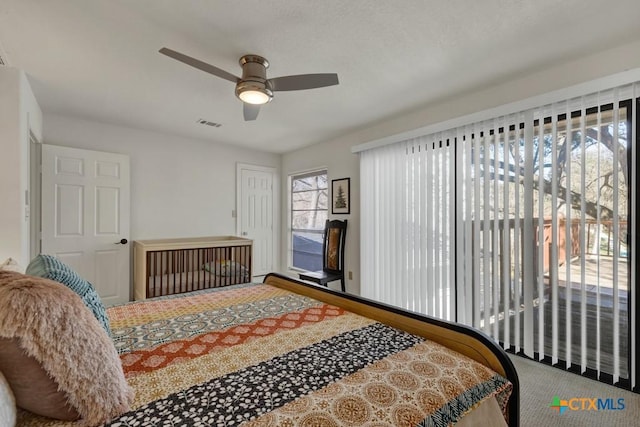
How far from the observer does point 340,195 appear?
4352 mm

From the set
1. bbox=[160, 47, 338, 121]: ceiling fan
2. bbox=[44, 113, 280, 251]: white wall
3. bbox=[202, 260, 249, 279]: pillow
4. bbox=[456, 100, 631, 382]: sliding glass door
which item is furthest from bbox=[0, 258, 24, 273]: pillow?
bbox=[456, 100, 631, 382]: sliding glass door

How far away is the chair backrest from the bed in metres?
2.20

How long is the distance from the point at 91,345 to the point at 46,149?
3.57 m

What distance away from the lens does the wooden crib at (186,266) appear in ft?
11.7

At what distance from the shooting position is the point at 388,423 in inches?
34.1

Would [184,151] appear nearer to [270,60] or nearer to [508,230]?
[270,60]

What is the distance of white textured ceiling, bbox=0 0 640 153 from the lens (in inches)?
67.1

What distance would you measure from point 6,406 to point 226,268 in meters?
3.34

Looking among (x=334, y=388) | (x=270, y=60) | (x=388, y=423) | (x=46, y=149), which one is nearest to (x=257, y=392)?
(x=334, y=388)

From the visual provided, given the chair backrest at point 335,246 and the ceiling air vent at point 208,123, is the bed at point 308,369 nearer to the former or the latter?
the chair backrest at point 335,246

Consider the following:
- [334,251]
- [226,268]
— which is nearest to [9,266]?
→ [226,268]

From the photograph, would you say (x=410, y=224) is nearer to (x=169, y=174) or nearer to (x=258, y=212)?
(x=258, y=212)

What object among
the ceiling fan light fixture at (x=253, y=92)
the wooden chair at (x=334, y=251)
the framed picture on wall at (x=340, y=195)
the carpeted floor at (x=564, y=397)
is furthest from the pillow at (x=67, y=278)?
the framed picture on wall at (x=340, y=195)

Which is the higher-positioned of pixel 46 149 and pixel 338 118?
pixel 338 118
